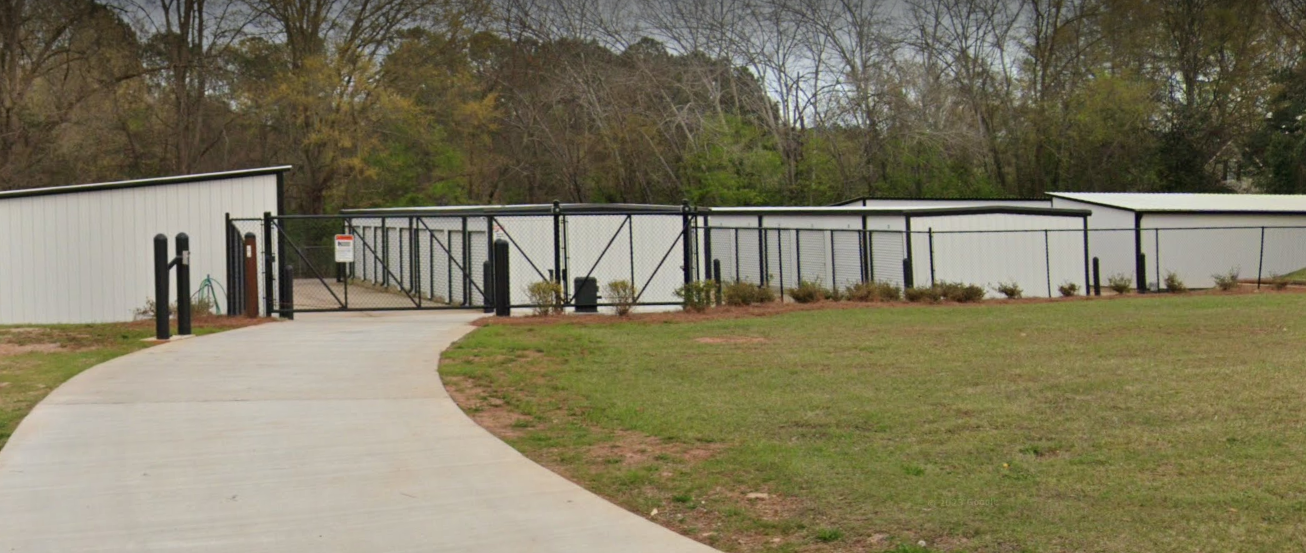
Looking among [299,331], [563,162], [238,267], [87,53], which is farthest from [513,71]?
[299,331]

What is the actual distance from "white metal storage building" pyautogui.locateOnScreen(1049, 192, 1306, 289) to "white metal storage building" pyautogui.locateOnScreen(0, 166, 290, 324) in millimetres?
25073

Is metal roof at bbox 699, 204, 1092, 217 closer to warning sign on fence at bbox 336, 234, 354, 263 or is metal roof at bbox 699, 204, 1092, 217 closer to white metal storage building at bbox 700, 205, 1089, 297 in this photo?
white metal storage building at bbox 700, 205, 1089, 297

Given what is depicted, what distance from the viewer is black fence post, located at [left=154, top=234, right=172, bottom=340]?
16.2 m

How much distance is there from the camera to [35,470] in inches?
321

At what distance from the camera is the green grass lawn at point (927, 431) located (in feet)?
22.3

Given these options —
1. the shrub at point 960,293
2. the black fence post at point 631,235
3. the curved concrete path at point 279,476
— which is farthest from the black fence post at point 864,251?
the curved concrete path at point 279,476

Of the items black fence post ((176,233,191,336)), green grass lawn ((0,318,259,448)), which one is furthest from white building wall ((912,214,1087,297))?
black fence post ((176,233,191,336))

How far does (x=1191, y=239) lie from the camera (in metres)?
37.2

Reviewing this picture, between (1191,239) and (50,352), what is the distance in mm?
32078

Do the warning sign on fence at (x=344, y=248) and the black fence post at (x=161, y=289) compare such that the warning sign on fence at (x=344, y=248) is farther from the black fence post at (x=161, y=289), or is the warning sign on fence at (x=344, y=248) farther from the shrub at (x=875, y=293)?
the shrub at (x=875, y=293)

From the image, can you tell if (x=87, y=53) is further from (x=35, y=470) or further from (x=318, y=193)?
(x=35, y=470)

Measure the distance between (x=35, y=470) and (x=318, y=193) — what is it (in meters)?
43.2

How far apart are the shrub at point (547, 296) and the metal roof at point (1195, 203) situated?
67.8ft

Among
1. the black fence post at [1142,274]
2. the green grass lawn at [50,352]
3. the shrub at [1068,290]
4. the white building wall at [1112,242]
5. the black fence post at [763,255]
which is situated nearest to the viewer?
the green grass lawn at [50,352]
